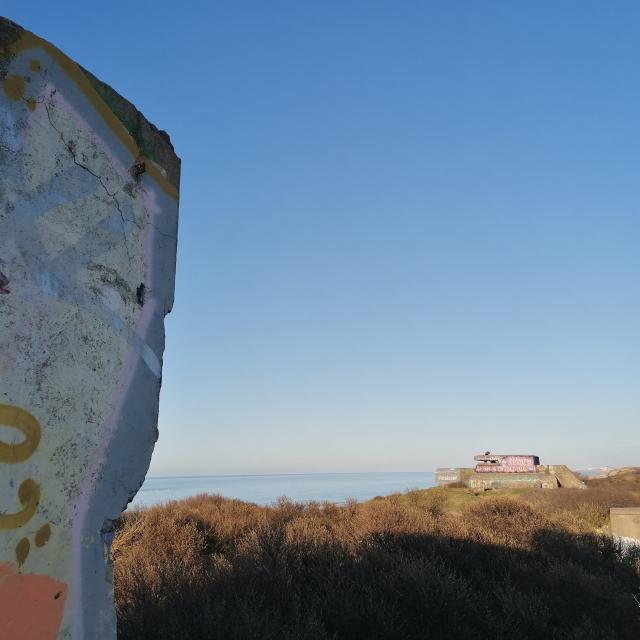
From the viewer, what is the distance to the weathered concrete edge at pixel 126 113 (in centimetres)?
206

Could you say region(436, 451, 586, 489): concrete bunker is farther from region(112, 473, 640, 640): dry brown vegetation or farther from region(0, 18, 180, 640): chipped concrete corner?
region(0, 18, 180, 640): chipped concrete corner

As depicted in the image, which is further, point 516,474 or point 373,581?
point 516,474

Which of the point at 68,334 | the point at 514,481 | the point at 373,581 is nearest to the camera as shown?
the point at 68,334

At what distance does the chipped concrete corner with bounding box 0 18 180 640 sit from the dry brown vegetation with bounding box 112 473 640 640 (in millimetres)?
2485

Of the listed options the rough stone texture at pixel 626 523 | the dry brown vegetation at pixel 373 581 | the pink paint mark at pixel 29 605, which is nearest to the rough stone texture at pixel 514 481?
the rough stone texture at pixel 626 523

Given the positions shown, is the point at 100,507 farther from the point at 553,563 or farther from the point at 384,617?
the point at 553,563

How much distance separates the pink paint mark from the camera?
179 centimetres

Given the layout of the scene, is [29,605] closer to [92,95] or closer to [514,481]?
[92,95]

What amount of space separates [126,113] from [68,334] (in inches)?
44.4

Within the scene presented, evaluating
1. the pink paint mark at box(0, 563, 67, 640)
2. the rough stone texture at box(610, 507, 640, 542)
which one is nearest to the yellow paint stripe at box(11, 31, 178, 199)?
the pink paint mark at box(0, 563, 67, 640)

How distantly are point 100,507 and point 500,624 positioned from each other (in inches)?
164

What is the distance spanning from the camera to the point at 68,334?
2.11 m

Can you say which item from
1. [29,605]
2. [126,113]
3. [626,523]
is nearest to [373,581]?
[29,605]

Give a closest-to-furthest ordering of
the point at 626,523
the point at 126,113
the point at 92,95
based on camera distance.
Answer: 1. the point at 92,95
2. the point at 126,113
3. the point at 626,523
